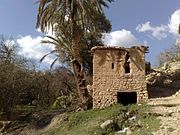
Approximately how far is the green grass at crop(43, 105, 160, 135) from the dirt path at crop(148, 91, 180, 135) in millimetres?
454

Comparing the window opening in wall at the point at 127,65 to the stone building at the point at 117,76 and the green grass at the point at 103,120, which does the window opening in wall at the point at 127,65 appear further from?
the green grass at the point at 103,120

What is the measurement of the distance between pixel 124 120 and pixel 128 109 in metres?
→ 2.05

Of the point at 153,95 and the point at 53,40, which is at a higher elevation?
the point at 53,40

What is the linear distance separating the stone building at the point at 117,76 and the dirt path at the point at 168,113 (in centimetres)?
167

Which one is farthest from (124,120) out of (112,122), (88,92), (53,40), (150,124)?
(53,40)

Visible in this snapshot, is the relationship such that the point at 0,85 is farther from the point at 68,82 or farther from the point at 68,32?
the point at 68,82

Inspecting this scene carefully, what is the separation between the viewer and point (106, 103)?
27.4 meters

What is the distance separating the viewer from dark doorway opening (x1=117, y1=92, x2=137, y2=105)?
92.5 feet

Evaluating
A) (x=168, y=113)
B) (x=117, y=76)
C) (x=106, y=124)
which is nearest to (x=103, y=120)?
(x=106, y=124)

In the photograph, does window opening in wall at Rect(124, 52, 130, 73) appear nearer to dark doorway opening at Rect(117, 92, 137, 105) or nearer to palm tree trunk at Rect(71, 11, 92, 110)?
dark doorway opening at Rect(117, 92, 137, 105)

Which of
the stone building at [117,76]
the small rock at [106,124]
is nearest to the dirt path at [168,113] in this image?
the stone building at [117,76]

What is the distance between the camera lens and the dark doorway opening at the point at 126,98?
28205 millimetres

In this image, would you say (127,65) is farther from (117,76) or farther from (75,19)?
(75,19)

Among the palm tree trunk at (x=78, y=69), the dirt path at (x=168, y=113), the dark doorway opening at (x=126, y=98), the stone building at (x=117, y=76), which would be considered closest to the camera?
the dirt path at (x=168, y=113)
